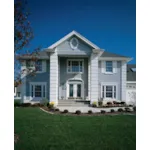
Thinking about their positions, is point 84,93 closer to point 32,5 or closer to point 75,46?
point 75,46

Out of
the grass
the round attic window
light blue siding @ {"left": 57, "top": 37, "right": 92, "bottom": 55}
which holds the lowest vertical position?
the grass

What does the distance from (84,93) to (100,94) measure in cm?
122

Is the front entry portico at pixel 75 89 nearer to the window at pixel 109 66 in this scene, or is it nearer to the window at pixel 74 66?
the window at pixel 74 66

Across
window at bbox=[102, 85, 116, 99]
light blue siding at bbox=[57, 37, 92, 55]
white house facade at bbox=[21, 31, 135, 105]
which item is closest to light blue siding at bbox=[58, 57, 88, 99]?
white house facade at bbox=[21, 31, 135, 105]

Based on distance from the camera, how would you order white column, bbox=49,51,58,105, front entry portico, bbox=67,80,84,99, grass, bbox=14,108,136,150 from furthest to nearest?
1. front entry portico, bbox=67,80,84,99
2. white column, bbox=49,51,58,105
3. grass, bbox=14,108,136,150

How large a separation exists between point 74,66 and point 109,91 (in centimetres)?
332

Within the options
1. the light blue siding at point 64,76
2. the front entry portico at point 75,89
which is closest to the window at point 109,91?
the light blue siding at point 64,76

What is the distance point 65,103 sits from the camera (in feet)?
29.4

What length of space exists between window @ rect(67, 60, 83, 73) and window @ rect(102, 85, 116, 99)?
7.68 ft

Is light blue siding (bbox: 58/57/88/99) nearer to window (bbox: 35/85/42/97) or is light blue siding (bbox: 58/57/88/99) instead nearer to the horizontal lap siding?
window (bbox: 35/85/42/97)

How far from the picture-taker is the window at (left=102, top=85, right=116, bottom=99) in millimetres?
10181

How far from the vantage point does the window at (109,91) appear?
10.2m

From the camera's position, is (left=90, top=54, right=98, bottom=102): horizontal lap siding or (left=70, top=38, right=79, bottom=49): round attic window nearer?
(left=90, top=54, right=98, bottom=102): horizontal lap siding
